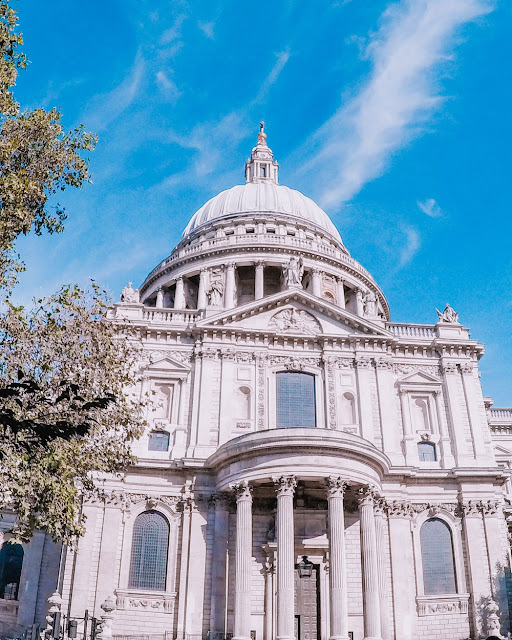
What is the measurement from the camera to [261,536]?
99.1ft

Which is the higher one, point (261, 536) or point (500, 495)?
point (500, 495)

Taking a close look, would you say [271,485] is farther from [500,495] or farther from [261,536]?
[500,495]

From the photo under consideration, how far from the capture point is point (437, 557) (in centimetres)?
3144

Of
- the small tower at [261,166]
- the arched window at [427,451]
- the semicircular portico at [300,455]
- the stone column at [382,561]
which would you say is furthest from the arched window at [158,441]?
the small tower at [261,166]

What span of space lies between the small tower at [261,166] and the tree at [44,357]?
151 ft

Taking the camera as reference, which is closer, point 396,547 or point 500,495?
point 396,547

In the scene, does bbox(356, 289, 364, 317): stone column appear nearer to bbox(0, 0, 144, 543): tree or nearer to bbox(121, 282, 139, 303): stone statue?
bbox(121, 282, 139, 303): stone statue

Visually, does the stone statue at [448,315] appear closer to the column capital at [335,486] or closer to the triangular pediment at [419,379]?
the triangular pediment at [419,379]

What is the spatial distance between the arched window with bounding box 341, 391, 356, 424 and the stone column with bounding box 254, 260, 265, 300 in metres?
14.2

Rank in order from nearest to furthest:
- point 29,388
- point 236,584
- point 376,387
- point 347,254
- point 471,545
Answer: point 29,388 → point 236,584 → point 471,545 → point 376,387 → point 347,254

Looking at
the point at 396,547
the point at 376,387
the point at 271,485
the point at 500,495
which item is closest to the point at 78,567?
the point at 271,485

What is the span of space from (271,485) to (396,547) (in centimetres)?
692

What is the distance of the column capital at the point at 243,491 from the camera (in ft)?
93.4

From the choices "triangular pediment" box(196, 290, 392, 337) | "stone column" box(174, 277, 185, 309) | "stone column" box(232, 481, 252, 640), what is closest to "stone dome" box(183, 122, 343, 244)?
"stone column" box(174, 277, 185, 309)
